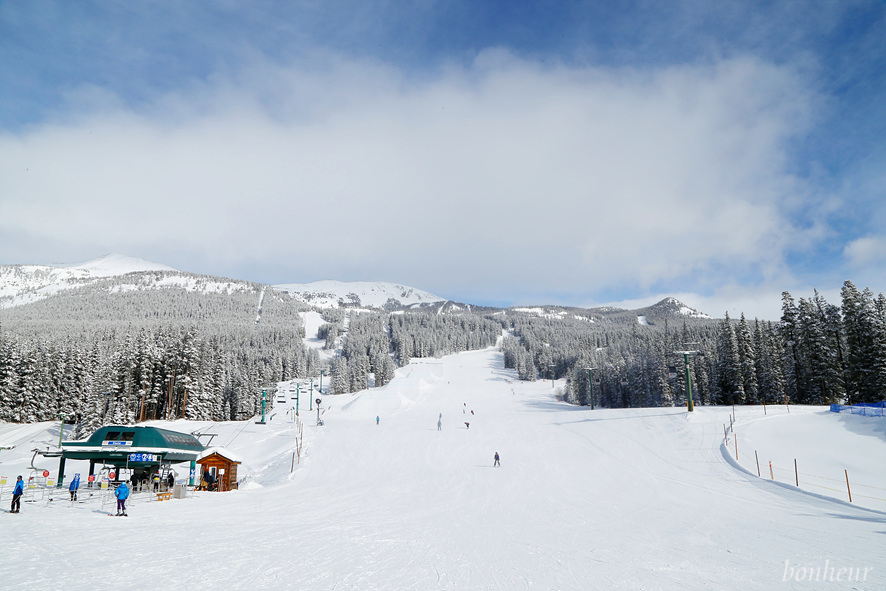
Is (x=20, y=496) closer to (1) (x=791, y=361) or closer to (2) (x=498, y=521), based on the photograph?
(2) (x=498, y=521)

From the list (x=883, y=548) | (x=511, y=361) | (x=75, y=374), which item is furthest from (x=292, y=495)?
(x=511, y=361)

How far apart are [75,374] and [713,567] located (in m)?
73.8

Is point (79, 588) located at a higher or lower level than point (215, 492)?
higher

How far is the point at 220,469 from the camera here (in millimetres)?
24672

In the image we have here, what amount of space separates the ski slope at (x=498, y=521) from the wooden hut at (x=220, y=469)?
988 millimetres

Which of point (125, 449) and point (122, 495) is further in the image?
point (125, 449)

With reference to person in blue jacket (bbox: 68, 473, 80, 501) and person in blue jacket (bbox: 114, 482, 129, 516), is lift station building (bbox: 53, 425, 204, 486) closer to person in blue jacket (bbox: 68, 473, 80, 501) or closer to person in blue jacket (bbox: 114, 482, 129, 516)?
person in blue jacket (bbox: 68, 473, 80, 501)

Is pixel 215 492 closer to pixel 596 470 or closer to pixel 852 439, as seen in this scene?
pixel 596 470

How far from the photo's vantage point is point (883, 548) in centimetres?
1134

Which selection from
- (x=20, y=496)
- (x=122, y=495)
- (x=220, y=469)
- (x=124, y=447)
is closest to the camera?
(x=20, y=496)

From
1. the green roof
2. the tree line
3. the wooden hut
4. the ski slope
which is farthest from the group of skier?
→ the tree line

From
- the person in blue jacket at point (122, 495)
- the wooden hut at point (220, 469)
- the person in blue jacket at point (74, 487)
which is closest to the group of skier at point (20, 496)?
the person in blue jacket at point (122, 495)

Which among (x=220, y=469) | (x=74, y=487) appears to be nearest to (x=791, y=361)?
(x=220, y=469)

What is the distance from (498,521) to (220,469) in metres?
16.5
